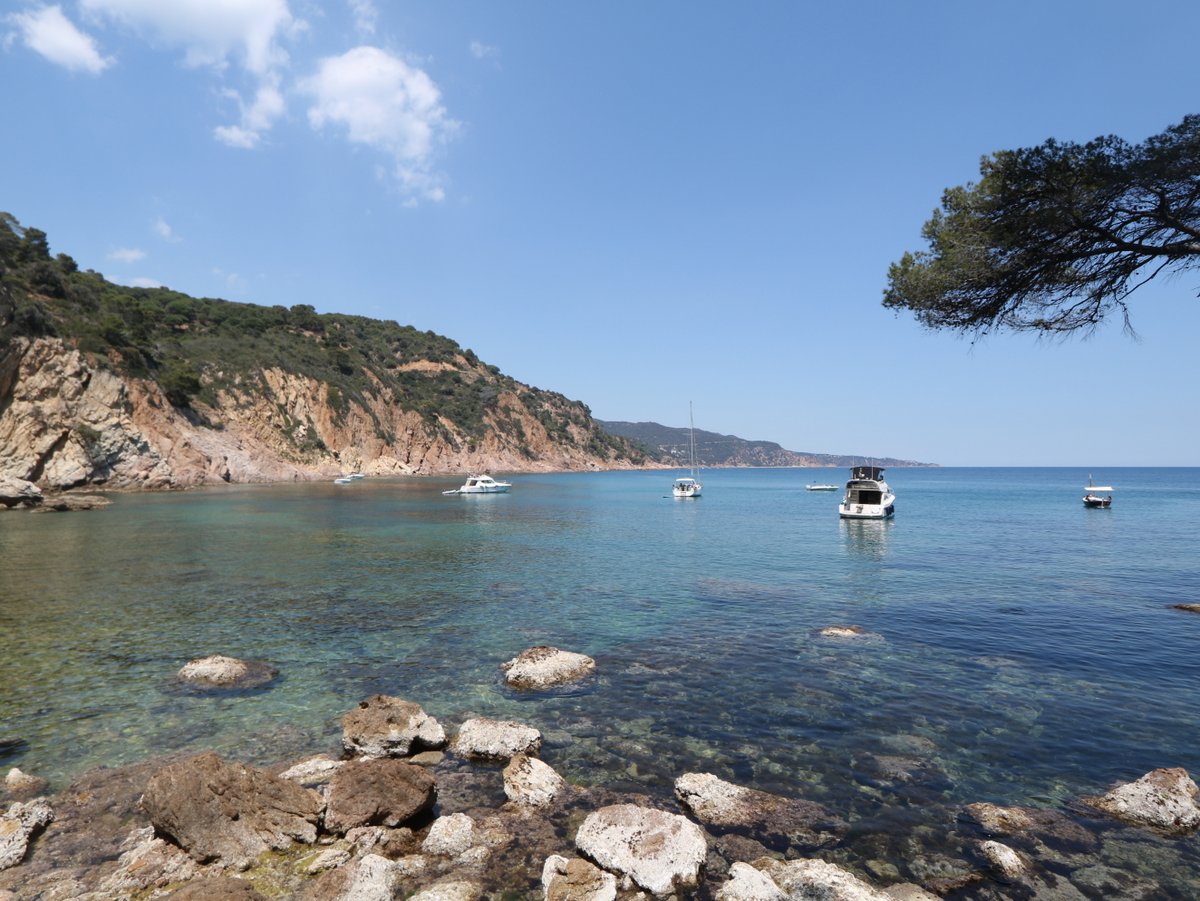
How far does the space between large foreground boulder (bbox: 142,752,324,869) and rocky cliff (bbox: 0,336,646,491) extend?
5597cm

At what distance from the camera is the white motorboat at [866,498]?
148 feet

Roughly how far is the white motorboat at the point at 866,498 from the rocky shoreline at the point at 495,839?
40.0m

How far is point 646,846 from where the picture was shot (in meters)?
6.04

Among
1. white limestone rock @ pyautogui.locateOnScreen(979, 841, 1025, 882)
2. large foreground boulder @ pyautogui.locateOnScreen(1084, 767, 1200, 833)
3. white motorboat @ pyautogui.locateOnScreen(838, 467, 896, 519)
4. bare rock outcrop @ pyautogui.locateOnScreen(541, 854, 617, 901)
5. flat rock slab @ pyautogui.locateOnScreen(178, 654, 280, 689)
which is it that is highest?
white motorboat @ pyautogui.locateOnScreen(838, 467, 896, 519)

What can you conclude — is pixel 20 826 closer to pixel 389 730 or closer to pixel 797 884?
pixel 389 730

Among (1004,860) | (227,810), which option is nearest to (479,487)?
(227,810)

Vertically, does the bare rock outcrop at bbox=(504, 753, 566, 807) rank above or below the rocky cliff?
below

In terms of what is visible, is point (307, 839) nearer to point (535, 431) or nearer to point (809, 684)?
point (809, 684)

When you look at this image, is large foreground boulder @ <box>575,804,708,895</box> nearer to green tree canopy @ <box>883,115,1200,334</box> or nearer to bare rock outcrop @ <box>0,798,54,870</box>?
bare rock outcrop @ <box>0,798,54,870</box>

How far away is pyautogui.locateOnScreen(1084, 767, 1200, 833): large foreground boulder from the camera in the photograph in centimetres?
684

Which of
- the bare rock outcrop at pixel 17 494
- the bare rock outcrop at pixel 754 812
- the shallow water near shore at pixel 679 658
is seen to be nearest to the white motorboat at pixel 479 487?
the bare rock outcrop at pixel 17 494

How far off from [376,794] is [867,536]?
3522 centimetres

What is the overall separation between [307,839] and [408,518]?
39.0 metres

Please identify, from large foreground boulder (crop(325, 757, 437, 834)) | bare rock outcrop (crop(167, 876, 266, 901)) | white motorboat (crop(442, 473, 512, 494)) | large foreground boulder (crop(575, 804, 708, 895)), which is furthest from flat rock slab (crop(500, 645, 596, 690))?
white motorboat (crop(442, 473, 512, 494))
